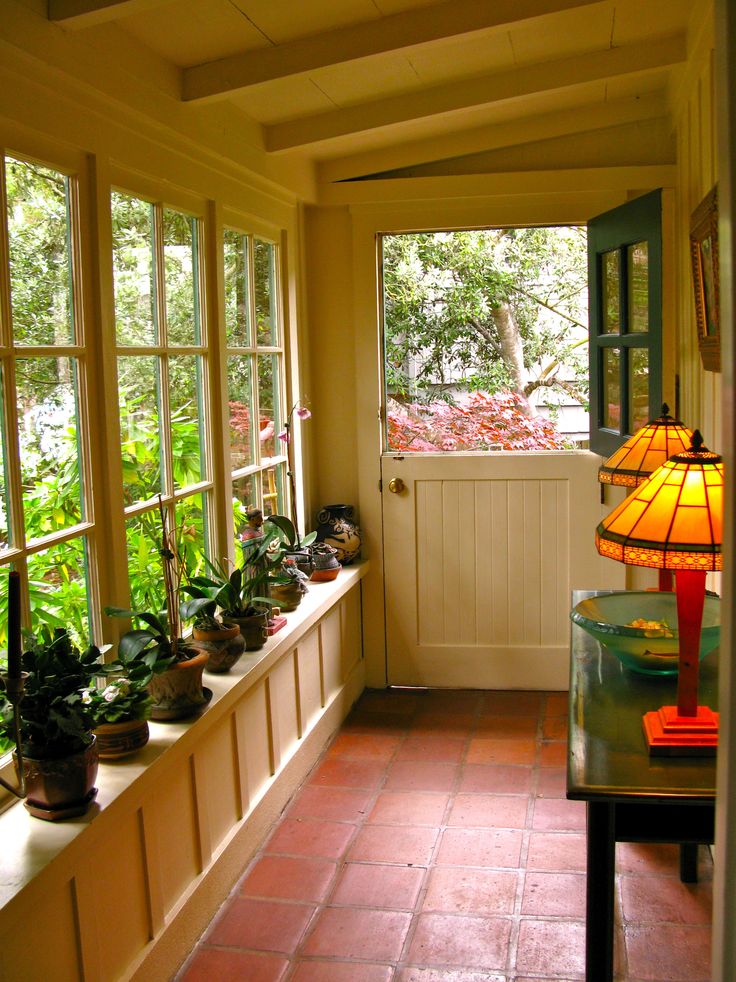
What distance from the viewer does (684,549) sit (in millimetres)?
2014

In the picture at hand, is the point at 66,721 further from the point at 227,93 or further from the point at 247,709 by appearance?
the point at 227,93

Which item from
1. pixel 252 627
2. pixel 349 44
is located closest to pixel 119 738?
pixel 252 627

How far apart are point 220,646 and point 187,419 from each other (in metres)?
0.78

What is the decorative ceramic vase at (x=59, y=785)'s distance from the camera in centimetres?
214

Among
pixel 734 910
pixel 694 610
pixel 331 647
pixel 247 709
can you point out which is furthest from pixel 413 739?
pixel 734 910

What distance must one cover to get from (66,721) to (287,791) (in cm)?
185

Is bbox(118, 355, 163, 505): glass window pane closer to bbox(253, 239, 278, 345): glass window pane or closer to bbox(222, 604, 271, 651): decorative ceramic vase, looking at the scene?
bbox(222, 604, 271, 651): decorative ceramic vase

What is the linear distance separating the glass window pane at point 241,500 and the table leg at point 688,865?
1.85 meters

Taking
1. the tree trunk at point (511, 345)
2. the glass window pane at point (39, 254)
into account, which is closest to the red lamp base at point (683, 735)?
the glass window pane at point (39, 254)

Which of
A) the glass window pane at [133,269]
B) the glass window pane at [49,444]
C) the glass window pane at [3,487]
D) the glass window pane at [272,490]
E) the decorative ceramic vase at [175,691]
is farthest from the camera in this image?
the glass window pane at [272,490]

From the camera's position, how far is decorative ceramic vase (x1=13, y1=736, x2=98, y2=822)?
2.14 m

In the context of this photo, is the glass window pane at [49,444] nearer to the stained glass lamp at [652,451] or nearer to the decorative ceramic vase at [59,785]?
the decorative ceramic vase at [59,785]

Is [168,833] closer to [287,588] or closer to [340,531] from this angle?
[287,588]

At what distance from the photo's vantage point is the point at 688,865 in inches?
122
